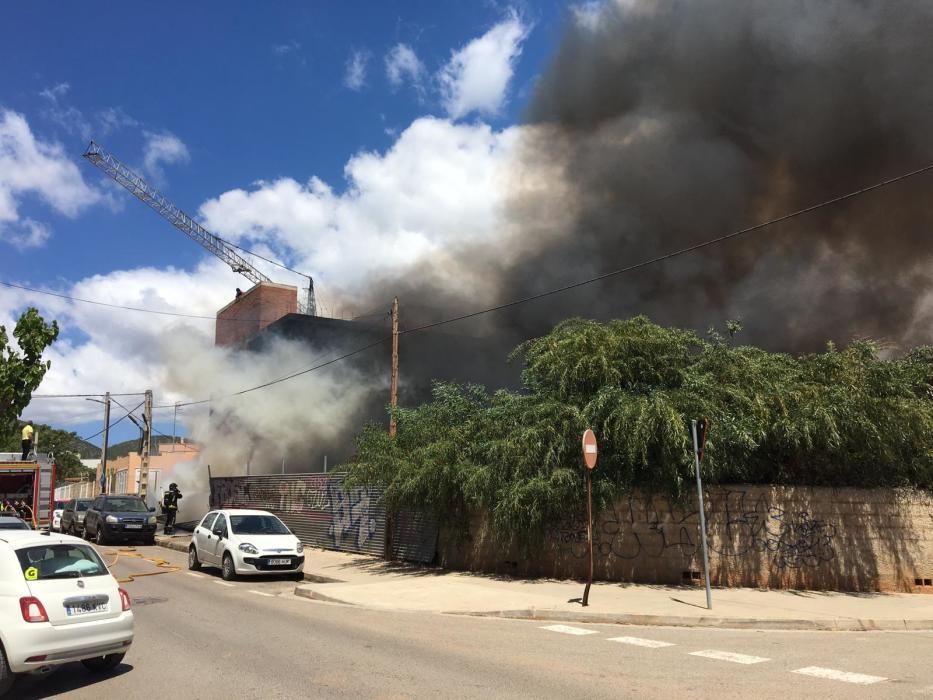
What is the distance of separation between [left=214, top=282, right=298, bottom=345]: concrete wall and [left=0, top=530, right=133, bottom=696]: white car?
4985cm

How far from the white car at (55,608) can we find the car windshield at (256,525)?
7.36 meters

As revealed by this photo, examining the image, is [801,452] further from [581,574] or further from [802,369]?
[581,574]

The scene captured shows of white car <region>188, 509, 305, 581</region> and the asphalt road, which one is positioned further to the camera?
white car <region>188, 509, 305, 581</region>

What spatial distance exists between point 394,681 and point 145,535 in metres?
18.7

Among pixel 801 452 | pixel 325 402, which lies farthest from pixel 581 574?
pixel 325 402

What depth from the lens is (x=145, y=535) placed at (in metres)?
21.3

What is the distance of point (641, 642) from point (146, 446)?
28142 millimetres

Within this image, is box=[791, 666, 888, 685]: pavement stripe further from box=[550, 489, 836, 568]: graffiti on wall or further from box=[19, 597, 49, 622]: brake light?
box=[19, 597, 49, 622]: brake light

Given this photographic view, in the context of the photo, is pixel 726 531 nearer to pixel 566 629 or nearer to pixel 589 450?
pixel 589 450

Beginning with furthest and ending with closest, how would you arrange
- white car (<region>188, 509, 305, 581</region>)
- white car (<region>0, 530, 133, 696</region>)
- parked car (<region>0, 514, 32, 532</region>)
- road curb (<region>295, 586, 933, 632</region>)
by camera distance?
white car (<region>188, 509, 305, 581</region>), parked car (<region>0, 514, 32, 532</region>), road curb (<region>295, 586, 933, 632</region>), white car (<region>0, 530, 133, 696</region>)

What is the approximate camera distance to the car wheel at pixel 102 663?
596cm

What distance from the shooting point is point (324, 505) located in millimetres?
18469

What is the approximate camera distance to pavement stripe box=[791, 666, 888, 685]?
560 cm

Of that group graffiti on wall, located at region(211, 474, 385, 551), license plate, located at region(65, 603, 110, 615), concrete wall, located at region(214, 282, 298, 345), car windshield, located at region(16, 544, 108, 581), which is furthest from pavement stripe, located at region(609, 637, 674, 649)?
concrete wall, located at region(214, 282, 298, 345)
